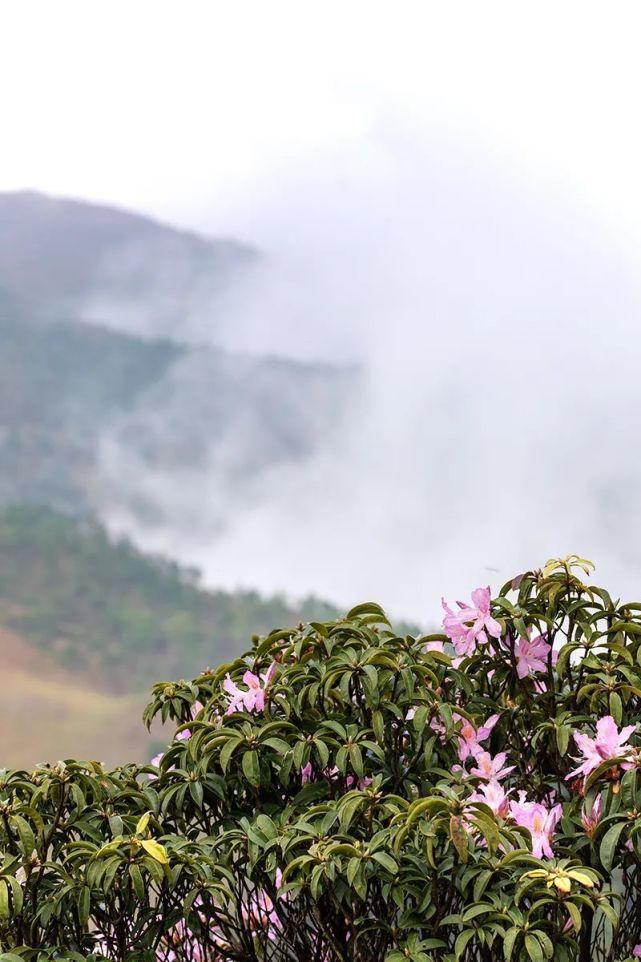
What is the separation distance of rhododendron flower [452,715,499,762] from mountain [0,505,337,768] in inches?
319

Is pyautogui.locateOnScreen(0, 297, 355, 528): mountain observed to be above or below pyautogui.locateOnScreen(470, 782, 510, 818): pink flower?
above

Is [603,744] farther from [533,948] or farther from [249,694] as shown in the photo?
[249,694]

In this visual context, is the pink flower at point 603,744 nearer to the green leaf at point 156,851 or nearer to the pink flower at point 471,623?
the pink flower at point 471,623

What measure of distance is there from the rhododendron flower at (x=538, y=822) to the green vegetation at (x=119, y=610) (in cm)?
912

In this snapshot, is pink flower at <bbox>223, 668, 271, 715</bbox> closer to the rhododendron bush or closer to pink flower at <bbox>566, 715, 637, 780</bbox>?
the rhododendron bush

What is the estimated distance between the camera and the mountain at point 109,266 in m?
14.1

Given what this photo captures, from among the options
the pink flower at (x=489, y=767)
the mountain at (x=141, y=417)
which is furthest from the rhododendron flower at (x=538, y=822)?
the mountain at (x=141, y=417)

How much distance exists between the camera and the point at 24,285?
556 inches

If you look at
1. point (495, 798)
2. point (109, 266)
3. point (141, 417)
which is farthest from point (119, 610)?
point (495, 798)

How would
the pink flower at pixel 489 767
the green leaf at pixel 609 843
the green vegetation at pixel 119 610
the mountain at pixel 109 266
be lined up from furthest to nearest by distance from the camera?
the mountain at pixel 109 266 < the green vegetation at pixel 119 610 < the pink flower at pixel 489 767 < the green leaf at pixel 609 843

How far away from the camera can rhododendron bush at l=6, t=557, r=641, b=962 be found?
4.70ft

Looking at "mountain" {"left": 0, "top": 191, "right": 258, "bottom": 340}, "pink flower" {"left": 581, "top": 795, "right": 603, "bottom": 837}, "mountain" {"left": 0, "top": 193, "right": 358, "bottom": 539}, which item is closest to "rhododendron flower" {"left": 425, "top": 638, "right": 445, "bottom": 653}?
"pink flower" {"left": 581, "top": 795, "right": 603, "bottom": 837}

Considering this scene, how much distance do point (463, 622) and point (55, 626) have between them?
31.6 ft

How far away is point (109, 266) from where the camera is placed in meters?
14.3
